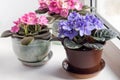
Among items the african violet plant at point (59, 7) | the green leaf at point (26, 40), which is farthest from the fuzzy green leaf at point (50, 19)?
the green leaf at point (26, 40)

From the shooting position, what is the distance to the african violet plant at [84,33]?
0.80 meters

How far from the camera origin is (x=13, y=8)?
1.75 meters

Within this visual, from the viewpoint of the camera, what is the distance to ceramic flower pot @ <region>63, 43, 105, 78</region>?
82 centimetres

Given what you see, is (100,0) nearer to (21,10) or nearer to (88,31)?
(21,10)

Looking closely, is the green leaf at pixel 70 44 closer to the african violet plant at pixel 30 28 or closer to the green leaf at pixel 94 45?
the green leaf at pixel 94 45

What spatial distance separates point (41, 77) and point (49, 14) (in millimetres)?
303

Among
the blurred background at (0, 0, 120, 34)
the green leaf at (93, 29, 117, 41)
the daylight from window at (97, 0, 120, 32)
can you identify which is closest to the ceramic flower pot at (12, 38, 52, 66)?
the green leaf at (93, 29, 117, 41)

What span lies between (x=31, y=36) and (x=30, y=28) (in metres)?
0.05

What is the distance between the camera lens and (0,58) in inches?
43.1

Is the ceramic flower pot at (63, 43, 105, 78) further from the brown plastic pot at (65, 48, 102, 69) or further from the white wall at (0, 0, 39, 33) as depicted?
the white wall at (0, 0, 39, 33)

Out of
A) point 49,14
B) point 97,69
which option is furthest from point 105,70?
Result: point 49,14

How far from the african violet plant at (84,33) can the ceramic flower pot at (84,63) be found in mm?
27

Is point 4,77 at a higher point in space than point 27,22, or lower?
lower

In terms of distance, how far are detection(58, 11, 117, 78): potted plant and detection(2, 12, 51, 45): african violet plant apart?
0.37 feet
